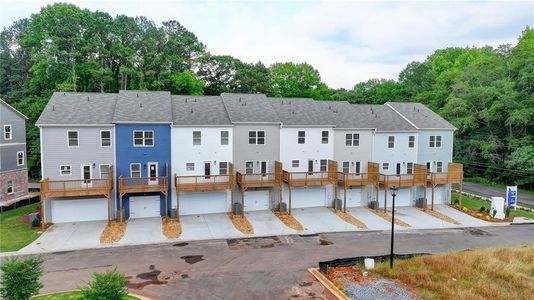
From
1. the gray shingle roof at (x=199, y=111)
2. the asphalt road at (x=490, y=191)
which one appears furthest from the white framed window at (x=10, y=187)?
the asphalt road at (x=490, y=191)

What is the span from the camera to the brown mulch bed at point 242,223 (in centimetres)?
2234

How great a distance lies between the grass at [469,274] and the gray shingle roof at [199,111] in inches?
604

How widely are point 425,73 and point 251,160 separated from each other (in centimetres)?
4755

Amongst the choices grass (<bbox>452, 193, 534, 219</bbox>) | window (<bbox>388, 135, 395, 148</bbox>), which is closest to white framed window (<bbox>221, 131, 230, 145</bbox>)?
window (<bbox>388, 135, 395, 148</bbox>)

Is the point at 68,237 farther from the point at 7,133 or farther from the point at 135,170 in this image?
the point at 7,133

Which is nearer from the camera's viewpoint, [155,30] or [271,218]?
[271,218]

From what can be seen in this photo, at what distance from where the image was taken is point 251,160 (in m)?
27.0

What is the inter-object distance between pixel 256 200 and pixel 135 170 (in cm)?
909

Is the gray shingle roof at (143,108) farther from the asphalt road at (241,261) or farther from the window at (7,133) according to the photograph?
the window at (7,133)

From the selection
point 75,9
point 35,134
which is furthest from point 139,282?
point 75,9

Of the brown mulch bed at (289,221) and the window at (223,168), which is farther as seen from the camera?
the window at (223,168)

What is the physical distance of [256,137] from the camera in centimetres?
2698

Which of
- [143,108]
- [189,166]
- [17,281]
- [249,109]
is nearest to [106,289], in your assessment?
[17,281]

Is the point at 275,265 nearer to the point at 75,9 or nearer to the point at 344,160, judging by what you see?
the point at 344,160
